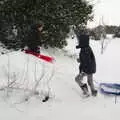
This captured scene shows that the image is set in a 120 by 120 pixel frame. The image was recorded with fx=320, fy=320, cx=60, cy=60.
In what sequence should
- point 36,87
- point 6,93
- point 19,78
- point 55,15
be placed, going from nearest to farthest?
point 6,93, point 36,87, point 19,78, point 55,15

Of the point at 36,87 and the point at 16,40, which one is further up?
the point at 16,40

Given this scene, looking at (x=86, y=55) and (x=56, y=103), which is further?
(x=86, y=55)

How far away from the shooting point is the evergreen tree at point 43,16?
472 inches

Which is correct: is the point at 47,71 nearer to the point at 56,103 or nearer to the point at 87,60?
the point at 87,60

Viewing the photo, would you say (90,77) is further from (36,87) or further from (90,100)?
(36,87)

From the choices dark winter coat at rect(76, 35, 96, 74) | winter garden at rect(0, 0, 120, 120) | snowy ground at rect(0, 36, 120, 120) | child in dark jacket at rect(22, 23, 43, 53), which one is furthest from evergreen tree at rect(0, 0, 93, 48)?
dark winter coat at rect(76, 35, 96, 74)

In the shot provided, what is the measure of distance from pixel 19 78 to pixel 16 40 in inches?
166

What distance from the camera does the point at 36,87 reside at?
776 centimetres

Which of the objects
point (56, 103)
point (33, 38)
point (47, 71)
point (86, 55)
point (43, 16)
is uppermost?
point (43, 16)

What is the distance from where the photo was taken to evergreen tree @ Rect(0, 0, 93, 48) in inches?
472

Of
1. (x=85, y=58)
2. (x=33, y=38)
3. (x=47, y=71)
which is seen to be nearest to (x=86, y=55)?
(x=85, y=58)

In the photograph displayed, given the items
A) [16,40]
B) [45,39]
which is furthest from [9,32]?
[45,39]

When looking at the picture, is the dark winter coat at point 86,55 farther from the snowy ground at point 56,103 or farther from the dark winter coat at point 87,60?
the snowy ground at point 56,103

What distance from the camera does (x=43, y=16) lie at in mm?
12219
